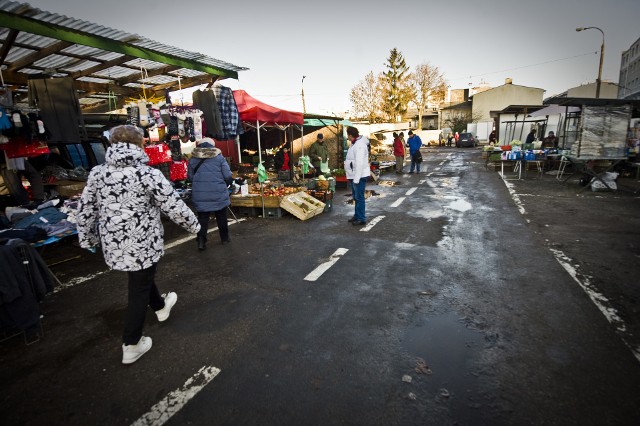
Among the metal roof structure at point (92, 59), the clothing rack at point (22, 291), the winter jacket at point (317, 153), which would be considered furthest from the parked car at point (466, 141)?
the clothing rack at point (22, 291)

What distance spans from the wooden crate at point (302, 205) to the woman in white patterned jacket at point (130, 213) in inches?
209

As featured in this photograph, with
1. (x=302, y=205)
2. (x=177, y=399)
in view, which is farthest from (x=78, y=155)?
(x=177, y=399)

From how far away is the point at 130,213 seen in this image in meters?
2.88

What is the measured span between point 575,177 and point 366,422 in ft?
54.9

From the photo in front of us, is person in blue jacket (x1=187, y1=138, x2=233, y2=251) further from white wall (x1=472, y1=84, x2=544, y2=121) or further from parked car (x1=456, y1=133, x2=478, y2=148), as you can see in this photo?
white wall (x1=472, y1=84, x2=544, y2=121)

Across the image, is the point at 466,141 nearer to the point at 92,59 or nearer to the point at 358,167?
the point at 358,167

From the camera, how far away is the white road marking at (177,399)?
243 cm

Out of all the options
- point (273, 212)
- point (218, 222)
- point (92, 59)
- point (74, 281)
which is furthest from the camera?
point (273, 212)

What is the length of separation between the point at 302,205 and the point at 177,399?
635cm

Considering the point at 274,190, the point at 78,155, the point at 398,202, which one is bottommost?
the point at 398,202

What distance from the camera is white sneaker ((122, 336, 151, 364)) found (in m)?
3.04

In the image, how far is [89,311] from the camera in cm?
407

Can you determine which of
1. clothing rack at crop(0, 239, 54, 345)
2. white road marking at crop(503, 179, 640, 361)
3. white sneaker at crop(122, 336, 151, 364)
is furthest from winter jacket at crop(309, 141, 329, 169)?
white sneaker at crop(122, 336, 151, 364)

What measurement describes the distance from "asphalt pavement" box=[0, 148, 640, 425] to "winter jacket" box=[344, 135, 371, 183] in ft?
5.78
